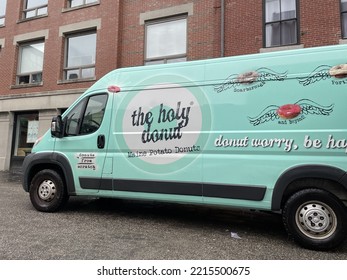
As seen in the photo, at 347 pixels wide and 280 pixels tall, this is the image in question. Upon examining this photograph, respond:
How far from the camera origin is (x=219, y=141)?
15.7 ft

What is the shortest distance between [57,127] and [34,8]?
447 inches

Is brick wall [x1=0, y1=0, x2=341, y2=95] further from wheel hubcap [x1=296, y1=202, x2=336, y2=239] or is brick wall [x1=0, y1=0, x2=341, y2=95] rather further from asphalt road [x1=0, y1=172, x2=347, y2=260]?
wheel hubcap [x1=296, y1=202, x2=336, y2=239]

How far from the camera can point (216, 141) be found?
4.80 metres

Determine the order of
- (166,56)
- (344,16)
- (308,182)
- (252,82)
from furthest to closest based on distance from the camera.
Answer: (166,56) < (344,16) < (252,82) < (308,182)

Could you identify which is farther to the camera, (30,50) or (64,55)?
(30,50)

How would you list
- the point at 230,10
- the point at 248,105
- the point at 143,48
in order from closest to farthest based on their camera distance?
the point at 248,105
the point at 230,10
the point at 143,48

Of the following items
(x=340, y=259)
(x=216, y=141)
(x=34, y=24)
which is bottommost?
(x=340, y=259)

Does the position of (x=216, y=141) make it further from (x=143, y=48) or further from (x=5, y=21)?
(x=5, y=21)

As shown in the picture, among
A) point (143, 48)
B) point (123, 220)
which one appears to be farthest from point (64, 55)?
point (123, 220)

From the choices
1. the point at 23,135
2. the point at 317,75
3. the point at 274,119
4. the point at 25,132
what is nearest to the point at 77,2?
the point at 25,132

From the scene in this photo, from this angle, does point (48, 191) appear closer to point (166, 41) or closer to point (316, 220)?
point (316, 220)

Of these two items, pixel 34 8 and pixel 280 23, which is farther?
pixel 34 8

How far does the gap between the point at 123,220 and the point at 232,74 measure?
3229 millimetres

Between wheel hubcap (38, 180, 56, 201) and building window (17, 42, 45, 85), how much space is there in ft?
30.4
